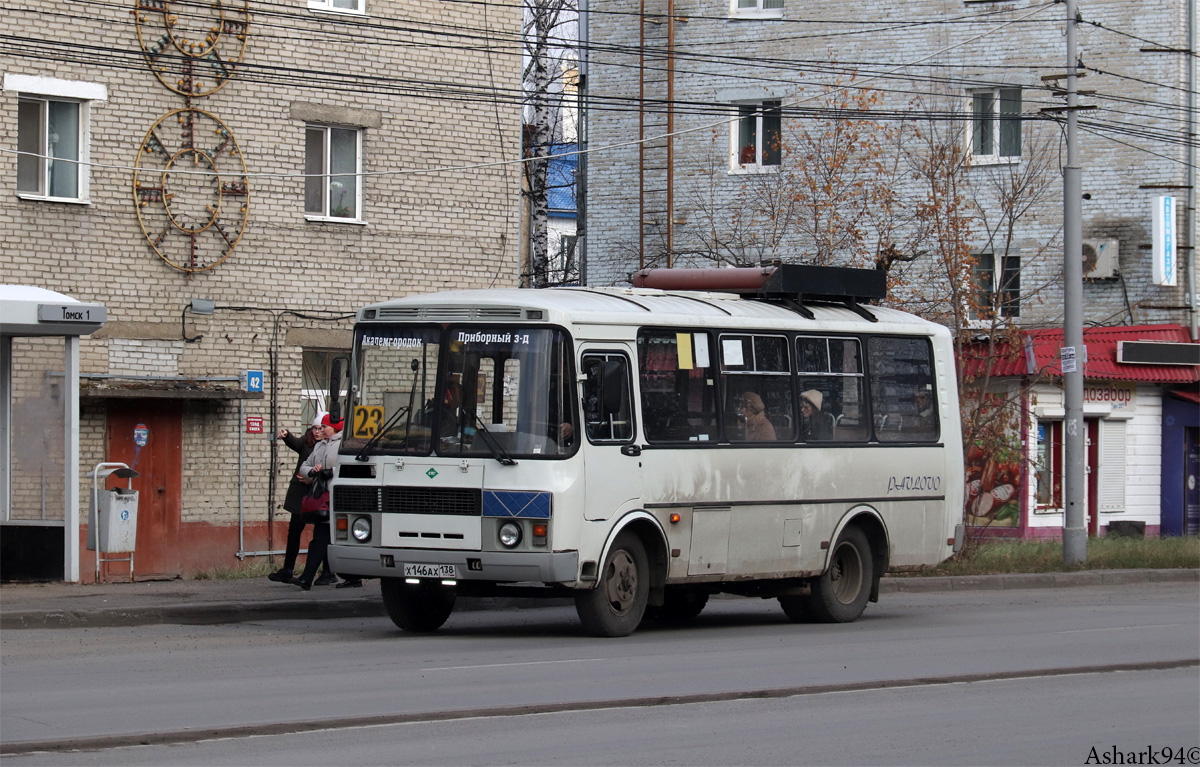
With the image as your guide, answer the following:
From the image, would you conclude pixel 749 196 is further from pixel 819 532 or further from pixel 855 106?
pixel 819 532

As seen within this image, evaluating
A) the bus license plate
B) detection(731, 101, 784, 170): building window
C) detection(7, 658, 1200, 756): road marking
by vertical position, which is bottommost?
detection(7, 658, 1200, 756): road marking

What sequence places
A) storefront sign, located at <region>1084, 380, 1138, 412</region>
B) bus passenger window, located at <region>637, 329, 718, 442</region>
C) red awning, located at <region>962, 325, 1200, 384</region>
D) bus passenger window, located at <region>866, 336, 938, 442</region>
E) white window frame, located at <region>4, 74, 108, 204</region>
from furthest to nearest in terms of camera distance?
storefront sign, located at <region>1084, 380, 1138, 412</region> → red awning, located at <region>962, 325, 1200, 384</region> → white window frame, located at <region>4, 74, 108, 204</region> → bus passenger window, located at <region>866, 336, 938, 442</region> → bus passenger window, located at <region>637, 329, 718, 442</region>

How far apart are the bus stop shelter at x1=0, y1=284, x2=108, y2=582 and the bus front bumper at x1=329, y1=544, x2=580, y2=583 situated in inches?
176

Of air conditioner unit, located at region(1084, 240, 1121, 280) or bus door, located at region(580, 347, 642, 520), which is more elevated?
air conditioner unit, located at region(1084, 240, 1121, 280)

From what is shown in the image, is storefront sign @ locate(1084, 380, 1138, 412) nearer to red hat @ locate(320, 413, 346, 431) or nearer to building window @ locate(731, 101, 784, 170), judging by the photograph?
building window @ locate(731, 101, 784, 170)

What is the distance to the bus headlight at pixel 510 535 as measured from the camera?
1266 cm

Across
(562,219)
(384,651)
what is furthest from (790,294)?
(562,219)

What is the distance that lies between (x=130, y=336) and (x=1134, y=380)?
20.4m

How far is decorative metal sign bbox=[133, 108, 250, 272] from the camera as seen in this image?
20188 mm

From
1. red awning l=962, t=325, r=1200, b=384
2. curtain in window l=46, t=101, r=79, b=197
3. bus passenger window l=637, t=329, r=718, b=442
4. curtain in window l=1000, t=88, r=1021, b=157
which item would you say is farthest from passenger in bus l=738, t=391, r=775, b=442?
curtain in window l=1000, t=88, r=1021, b=157

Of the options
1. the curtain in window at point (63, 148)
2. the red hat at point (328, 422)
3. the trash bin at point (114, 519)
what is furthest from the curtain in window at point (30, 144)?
the red hat at point (328, 422)

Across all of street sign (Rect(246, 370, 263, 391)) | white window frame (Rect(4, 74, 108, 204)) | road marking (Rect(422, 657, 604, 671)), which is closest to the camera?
road marking (Rect(422, 657, 604, 671))

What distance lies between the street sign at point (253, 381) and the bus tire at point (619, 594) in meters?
8.76

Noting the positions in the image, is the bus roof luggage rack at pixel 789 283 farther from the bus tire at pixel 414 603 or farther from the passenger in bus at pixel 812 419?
the bus tire at pixel 414 603
